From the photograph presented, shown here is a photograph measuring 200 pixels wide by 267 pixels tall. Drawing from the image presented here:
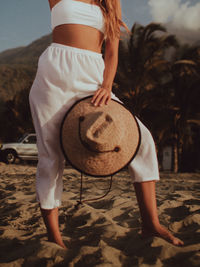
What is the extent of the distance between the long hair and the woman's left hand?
0.37 metres

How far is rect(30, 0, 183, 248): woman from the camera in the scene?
1.44 metres

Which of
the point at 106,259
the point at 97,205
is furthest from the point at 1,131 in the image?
the point at 106,259

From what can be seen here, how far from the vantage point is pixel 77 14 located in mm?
1465

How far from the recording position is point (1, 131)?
21375mm

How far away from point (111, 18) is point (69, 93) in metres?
0.53

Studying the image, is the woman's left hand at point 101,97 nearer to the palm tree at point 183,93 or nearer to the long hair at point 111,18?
the long hair at point 111,18

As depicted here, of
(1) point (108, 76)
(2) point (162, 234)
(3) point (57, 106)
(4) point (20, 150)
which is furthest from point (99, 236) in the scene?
(4) point (20, 150)

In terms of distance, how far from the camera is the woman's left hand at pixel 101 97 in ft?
4.51

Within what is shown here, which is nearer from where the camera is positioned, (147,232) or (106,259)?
(106,259)

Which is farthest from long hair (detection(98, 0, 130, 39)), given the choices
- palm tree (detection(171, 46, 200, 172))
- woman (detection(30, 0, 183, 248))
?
palm tree (detection(171, 46, 200, 172))

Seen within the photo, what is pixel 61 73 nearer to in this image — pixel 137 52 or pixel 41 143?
pixel 41 143

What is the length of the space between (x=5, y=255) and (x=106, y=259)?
2.09ft

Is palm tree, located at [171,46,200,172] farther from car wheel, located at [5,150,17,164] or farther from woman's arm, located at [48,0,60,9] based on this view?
woman's arm, located at [48,0,60,9]

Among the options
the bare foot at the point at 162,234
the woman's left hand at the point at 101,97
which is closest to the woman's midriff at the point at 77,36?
the woman's left hand at the point at 101,97
